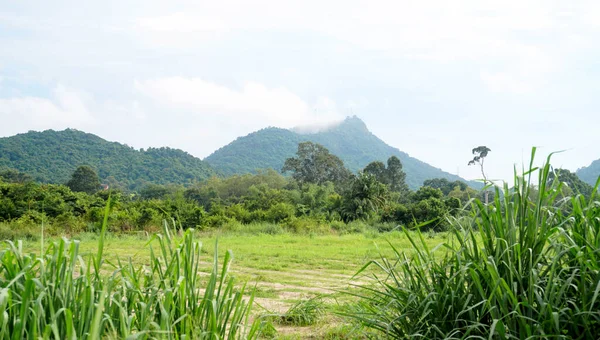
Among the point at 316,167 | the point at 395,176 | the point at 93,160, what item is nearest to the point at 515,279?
the point at 395,176

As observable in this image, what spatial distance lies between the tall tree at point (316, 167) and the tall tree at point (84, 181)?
865 inches

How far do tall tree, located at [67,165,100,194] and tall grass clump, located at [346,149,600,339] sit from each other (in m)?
44.3

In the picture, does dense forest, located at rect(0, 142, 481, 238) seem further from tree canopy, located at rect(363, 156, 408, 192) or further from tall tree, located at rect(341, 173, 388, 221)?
tree canopy, located at rect(363, 156, 408, 192)

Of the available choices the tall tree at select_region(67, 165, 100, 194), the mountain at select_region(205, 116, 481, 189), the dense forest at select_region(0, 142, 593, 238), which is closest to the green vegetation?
the dense forest at select_region(0, 142, 593, 238)

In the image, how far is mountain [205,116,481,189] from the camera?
106125mm

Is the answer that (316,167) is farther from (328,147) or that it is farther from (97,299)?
(328,147)

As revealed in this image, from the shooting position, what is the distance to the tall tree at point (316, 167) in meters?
58.5

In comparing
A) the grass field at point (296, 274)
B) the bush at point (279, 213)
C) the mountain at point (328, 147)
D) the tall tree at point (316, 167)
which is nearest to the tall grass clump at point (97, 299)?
the grass field at point (296, 274)

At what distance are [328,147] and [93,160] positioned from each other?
7508 centimetres

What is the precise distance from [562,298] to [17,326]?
6.98 feet

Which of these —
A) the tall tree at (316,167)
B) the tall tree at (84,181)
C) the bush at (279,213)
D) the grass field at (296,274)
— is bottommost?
the grass field at (296,274)

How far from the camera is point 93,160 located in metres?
66.5

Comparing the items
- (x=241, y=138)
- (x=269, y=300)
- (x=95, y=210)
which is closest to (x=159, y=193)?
(x=95, y=210)

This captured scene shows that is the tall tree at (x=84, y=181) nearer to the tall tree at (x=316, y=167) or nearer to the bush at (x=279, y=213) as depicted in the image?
the tall tree at (x=316, y=167)
